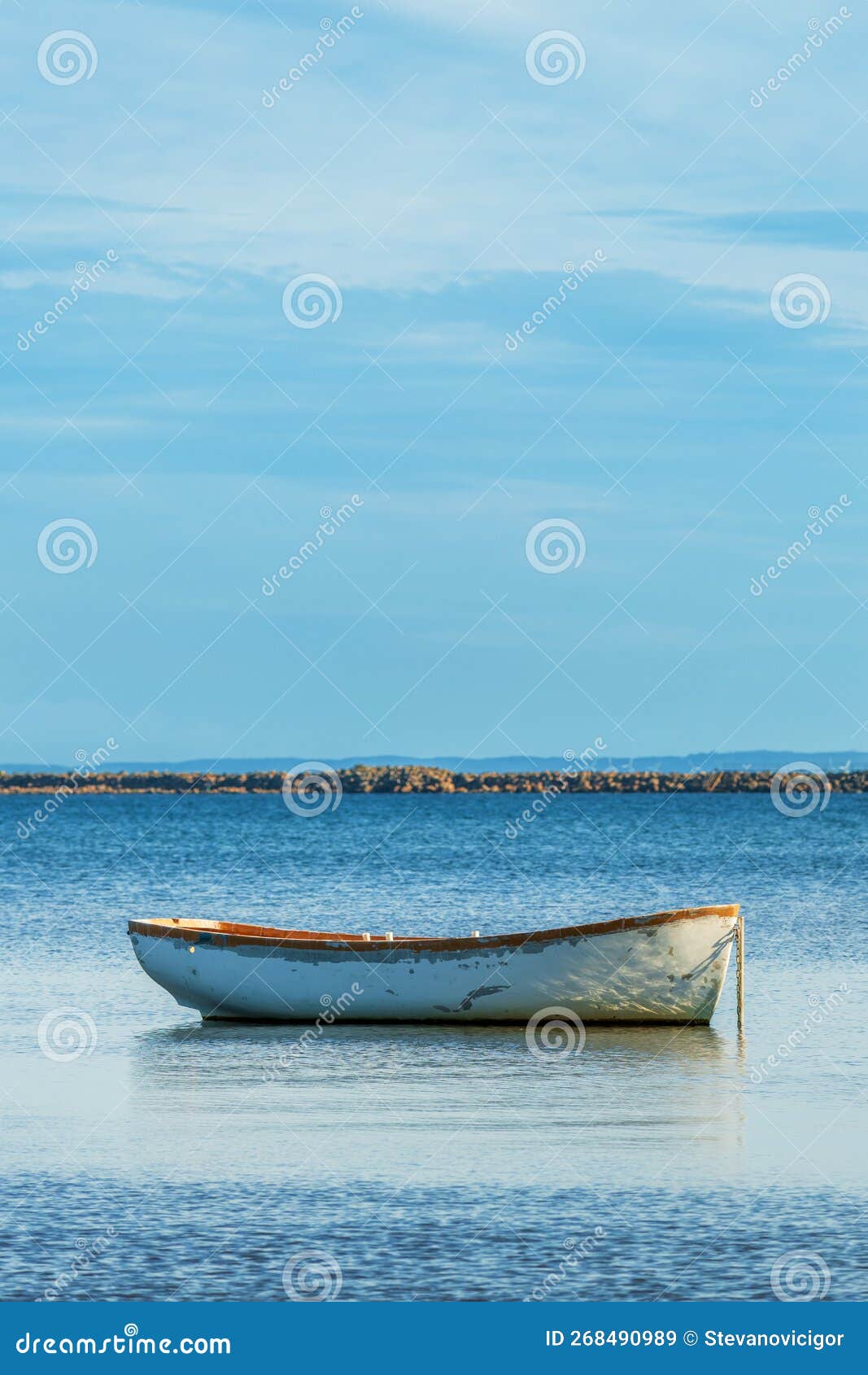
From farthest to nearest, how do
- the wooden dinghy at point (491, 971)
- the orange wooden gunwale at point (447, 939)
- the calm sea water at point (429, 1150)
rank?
the wooden dinghy at point (491, 971) < the orange wooden gunwale at point (447, 939) < the calm sea water at point (429, 1150)

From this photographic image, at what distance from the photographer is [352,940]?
19.8 meters

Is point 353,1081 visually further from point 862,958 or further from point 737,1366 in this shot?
point 862,958

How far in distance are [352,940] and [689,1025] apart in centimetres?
383

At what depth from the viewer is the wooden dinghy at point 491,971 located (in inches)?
756

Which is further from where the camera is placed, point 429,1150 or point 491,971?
point 491,971

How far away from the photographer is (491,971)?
19.4m

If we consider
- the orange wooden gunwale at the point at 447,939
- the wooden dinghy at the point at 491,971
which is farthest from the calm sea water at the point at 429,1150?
the orange wooden gunwale at the point at 447,939

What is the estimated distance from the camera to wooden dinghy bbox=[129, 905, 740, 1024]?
19.2 metres

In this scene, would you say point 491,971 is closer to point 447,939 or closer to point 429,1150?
point 447,939

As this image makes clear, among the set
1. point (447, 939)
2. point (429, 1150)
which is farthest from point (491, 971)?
point (429, 1150)

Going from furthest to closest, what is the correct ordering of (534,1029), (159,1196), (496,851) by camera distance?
(496,851) → (534,1029) → (159,1196)

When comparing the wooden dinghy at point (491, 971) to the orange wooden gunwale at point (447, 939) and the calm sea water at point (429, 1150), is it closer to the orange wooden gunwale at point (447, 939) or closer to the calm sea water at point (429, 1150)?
the orange wooden gunwale at point (447, 939)

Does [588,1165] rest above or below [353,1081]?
below

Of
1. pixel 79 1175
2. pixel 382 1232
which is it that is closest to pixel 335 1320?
pixel 382 1232
